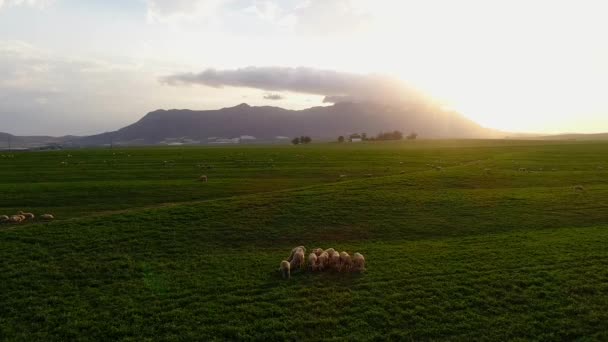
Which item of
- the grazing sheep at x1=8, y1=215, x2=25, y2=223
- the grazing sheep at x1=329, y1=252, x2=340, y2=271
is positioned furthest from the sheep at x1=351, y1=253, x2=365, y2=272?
the grazing sheep at x1=8, y1=215, x2=25, y2=223

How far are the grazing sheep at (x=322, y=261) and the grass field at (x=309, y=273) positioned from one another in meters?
0.59

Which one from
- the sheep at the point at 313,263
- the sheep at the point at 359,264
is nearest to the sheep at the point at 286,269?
the sheep at the point at 313,263

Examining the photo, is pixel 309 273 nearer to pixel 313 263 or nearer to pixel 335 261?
pixel 313 263

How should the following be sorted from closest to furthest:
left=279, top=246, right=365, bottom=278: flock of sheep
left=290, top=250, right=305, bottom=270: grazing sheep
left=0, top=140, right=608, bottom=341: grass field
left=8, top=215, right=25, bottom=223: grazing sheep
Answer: left=0, top=140, right=608, bottom=341: grass field → left=279, top=246, right=365, bottom=278: flock of sheep → left=290, top=250, right=305, bottom=270: grazing sheep → left=8, top=215, right=25, bottom=223: grazing sheep

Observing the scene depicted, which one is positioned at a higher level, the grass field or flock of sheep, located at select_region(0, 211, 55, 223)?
flock of sheep, located at select_region(0, 211, 55, 223)

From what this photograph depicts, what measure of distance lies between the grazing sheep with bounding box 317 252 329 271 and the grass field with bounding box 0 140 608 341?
59cm

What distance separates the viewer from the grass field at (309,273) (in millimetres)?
15312

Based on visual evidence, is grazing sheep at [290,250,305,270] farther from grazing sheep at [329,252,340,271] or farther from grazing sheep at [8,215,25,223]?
grazing sheep at [8,215,25,223]

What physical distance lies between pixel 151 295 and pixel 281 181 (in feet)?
108

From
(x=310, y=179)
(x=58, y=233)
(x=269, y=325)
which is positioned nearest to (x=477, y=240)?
(x=269, y=325)

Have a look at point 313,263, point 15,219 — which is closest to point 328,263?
point 313,263

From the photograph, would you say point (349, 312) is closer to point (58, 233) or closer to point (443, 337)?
point (443, 337)

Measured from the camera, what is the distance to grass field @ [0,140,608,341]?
15.3 m

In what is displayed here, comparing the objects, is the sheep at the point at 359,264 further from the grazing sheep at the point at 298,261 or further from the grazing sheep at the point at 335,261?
the grazing sheep at the point at 298,261
